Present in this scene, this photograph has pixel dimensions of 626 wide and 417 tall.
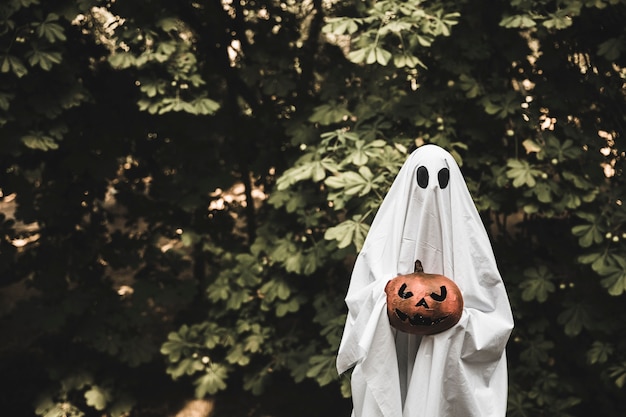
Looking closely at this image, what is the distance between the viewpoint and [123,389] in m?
4.82

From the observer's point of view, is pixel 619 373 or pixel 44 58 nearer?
pixel 619 373

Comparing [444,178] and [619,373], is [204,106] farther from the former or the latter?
[619,373]

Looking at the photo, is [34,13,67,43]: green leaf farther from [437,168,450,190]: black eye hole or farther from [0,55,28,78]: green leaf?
[437,168,450,190]: black eye hole

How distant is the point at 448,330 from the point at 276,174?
97.9 inches

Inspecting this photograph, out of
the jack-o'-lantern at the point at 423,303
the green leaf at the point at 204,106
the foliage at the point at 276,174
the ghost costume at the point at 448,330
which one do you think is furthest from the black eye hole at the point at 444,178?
the green leaf at the point at 204,106

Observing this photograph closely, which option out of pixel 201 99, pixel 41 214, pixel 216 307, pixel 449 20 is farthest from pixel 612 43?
pixel 41 214

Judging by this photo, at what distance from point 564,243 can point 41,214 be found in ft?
10.6

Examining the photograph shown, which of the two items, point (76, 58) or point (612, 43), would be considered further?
point (76, 58)

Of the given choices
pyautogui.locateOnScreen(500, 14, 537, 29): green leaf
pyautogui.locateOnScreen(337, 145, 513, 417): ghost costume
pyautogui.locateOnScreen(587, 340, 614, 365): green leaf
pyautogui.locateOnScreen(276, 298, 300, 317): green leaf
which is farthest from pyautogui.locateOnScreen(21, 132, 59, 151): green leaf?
pyautogui.locateOnScreen(587, 340, 614, 365): green leaf

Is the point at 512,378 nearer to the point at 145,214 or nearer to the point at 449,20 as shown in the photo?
the point at 449,20

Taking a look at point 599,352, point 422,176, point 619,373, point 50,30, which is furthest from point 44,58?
point 619,373

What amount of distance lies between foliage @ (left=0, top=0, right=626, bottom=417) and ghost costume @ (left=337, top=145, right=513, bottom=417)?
100cm

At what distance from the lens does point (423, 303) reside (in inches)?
90.1

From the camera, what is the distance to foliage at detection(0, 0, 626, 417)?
12.2ft
